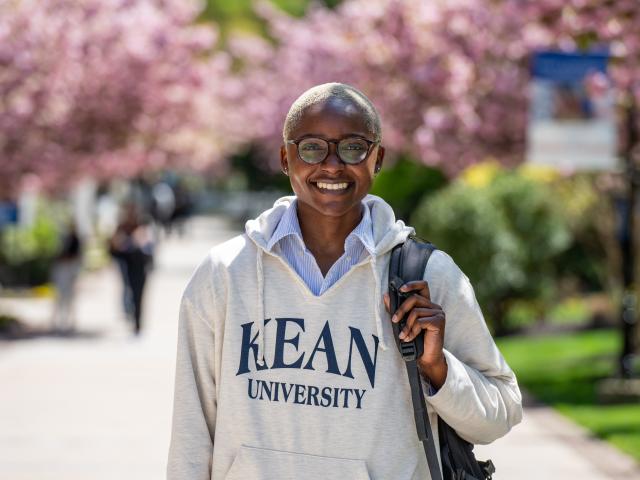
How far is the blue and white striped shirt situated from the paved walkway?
519 centimetres

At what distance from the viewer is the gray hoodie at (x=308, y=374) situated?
2914 mm

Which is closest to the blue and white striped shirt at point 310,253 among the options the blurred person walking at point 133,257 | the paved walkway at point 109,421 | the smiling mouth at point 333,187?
the smiling mouth at point 333,187

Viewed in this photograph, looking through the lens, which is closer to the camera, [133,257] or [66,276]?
[133,257]

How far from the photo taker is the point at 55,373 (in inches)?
530

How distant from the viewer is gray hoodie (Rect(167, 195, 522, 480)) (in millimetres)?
2914

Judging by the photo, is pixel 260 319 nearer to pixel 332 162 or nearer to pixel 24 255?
pixel 332 162

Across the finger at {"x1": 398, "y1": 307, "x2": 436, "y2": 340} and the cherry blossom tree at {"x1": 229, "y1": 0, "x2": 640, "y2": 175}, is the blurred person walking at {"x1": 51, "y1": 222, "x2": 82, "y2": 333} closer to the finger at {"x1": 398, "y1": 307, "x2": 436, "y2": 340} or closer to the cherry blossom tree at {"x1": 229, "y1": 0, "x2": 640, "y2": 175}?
the cherry blossom tree at {"x1": 229, "y1": 0, "x2": 640, "y2": 175}

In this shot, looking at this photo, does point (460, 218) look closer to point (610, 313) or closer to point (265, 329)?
point (610, 313)

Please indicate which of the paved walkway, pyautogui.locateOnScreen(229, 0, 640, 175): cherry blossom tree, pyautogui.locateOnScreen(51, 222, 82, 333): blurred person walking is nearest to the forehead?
the paved walkway

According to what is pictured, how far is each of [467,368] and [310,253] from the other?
Result: 0.45 metres

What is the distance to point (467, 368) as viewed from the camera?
3035 mm

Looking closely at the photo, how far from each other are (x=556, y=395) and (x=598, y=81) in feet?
11.0

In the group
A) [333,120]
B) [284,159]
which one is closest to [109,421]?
[284,159]

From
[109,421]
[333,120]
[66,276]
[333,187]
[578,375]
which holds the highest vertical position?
[333,120]
